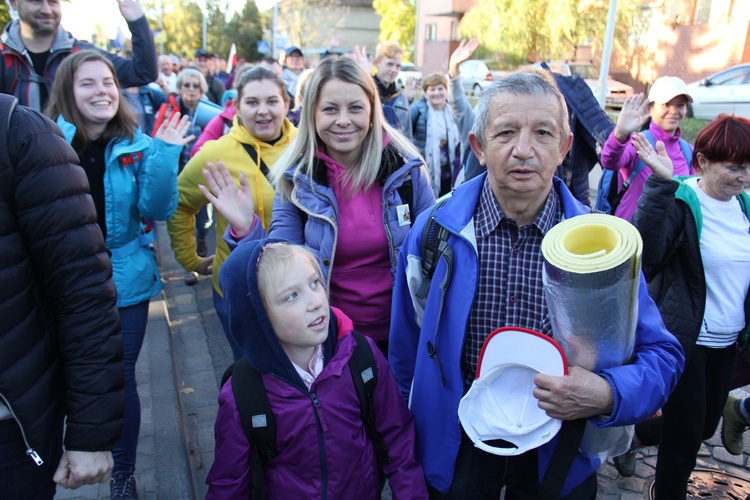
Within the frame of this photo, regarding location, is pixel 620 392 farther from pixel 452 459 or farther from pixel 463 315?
pixel 452 459

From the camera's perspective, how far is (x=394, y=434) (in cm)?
201

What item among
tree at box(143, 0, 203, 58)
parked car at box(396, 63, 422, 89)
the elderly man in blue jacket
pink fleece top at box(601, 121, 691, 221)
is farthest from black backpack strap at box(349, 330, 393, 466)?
tree at box(143, 0, 203, 58)

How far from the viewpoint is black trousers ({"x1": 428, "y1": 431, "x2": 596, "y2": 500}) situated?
1904 millimetres

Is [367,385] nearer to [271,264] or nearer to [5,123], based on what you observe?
[271,264]

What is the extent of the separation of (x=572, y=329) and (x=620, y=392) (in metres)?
0.22

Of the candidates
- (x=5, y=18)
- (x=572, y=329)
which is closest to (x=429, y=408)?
(x=572, y=329)

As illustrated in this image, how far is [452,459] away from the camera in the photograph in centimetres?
193

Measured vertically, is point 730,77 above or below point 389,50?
below

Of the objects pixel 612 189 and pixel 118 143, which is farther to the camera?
pixel 612 189

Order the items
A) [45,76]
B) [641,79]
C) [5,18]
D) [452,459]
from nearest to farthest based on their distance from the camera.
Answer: [452,459] < [45,76] < [5,18] < [641,79]

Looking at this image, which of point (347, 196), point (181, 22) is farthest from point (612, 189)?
point (181, 22)

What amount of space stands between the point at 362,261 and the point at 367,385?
2.45ft

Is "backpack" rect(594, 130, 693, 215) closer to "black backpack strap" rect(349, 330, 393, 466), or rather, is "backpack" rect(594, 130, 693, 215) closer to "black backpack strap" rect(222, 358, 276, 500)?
"black backpack strap" rect(349, 330, 393, 466)

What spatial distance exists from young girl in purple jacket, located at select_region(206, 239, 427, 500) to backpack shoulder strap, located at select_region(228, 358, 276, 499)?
0.02m
